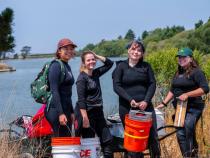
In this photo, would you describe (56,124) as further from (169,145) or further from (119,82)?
(169,145)

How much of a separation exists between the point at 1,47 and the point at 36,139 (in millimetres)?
1425

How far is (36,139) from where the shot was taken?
6258 millimetres

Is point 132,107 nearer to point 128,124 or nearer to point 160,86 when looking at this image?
point 128,124

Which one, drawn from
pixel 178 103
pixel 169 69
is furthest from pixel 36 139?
pixel 169 69

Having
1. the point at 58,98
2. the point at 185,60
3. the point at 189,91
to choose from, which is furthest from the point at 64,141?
the point at 185,60

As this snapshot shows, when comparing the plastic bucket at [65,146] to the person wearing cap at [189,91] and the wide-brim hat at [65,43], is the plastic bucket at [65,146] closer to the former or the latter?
the wide-brim hat at [65,43]

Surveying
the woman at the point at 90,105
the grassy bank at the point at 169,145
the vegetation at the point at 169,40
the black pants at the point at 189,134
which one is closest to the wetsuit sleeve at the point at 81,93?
the woman at the point at 90,105

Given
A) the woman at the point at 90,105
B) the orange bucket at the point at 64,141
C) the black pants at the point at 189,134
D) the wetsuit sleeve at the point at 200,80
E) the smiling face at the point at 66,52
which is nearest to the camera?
the orange bucket at the point at 64,141

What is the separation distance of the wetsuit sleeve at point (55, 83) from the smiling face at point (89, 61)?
1.51 ft

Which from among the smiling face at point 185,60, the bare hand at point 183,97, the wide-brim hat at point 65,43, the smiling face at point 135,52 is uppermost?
the wide-brim hat at point 65,43

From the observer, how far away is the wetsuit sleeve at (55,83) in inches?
218

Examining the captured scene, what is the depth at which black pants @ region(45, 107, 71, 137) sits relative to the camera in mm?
5707

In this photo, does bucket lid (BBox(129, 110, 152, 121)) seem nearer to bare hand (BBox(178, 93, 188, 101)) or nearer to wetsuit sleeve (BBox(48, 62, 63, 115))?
bare hand (BBox(178, 93, 188, 101))

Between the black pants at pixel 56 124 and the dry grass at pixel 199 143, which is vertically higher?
the black pants at pixel 56 124
